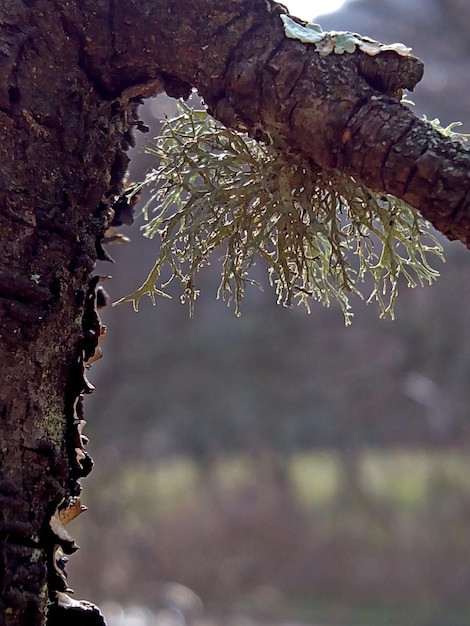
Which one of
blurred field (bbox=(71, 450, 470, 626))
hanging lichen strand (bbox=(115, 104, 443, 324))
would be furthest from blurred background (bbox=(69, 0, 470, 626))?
hanging lichen strand (bbox=(115, 104, 443, 324))

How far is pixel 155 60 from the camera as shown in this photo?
483mm

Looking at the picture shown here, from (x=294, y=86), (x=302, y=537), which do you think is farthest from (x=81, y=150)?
(x=302, y=537)

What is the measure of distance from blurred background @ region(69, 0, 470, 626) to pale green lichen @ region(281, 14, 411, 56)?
2.99 metres

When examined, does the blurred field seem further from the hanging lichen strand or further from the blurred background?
the hanging lichen strand

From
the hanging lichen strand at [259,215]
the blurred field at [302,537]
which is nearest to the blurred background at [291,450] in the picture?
the blurred field at [302,537]

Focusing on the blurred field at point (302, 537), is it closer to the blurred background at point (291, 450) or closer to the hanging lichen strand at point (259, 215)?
the blurred background at point (291, 450)

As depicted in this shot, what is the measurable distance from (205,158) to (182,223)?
6 cm

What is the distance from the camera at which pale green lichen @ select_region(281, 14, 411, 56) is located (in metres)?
0.45

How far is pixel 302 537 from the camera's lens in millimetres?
5402

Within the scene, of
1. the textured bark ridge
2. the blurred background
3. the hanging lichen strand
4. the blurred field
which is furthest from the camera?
the blurred field

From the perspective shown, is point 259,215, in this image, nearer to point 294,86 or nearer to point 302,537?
point 294,86

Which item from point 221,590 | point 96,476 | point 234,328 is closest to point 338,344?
point 234,328

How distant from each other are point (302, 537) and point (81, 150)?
529 cm

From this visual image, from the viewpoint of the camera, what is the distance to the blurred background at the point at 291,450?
177 inches
